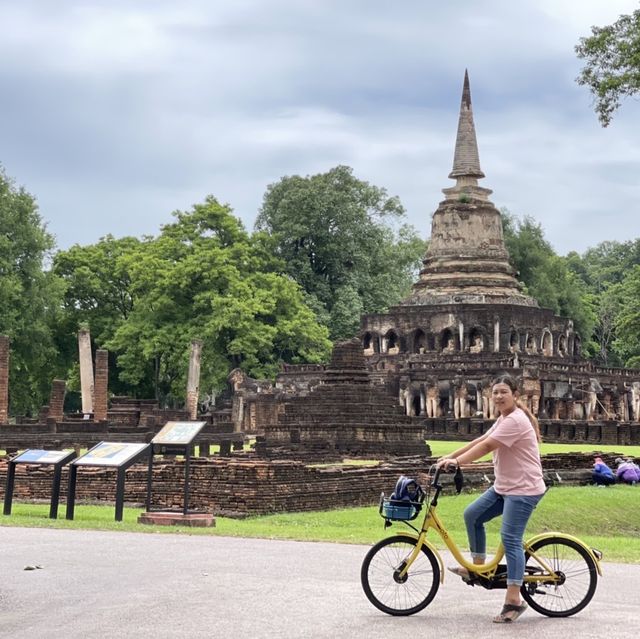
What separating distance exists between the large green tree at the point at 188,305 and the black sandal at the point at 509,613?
146ft

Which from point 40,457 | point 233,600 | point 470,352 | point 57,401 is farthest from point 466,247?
point 233,600

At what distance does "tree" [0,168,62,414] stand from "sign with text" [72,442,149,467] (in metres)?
33.2

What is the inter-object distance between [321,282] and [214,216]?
10904 millimetres

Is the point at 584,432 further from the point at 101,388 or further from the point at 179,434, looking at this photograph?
the point at 179,434

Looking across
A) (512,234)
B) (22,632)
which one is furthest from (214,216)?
(22,632)

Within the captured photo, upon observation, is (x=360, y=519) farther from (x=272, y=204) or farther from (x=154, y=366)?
(x=272, y=204)

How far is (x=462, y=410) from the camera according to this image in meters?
49.6

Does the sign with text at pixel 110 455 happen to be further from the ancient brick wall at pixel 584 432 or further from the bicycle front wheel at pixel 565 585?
the ancient brick wall at pixel 584 432

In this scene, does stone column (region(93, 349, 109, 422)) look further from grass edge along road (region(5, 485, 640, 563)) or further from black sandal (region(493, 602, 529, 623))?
black sandal (region(493, 602, 529, 623))

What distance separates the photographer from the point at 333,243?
67.9 meters

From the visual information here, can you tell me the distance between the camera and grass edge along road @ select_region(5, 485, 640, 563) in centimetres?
1441

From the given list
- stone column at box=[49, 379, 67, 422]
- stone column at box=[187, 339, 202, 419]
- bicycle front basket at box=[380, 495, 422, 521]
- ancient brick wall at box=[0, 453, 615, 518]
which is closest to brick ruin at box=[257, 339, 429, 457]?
ancient brick wall at box=[0, 453, 615, 518]

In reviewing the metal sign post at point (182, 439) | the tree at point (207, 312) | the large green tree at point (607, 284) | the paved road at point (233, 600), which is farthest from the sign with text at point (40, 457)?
the large green tree at point (607, 284)

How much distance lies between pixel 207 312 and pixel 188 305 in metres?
0.93
